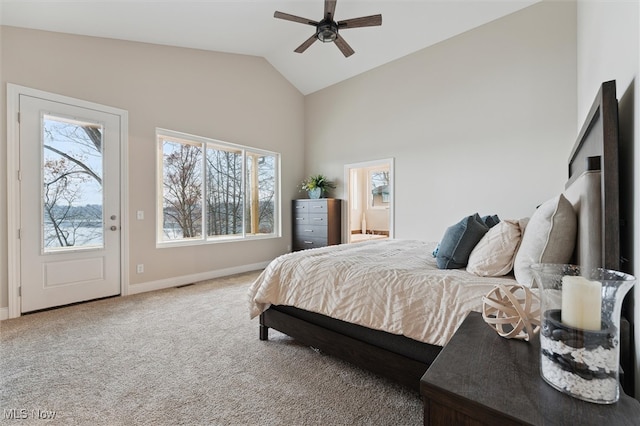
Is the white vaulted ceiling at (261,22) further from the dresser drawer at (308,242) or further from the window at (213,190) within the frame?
the dresser drawer at (308,242)

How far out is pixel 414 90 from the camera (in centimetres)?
446

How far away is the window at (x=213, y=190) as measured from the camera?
4137mm

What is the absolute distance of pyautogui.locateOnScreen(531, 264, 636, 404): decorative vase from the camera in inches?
24.5

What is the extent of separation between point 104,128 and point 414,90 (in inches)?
170

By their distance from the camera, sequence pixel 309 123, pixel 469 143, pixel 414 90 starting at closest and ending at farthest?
pixel 469 143 < pixel 414 90 < pixel 309 123

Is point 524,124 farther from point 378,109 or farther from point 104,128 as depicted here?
point 104,128

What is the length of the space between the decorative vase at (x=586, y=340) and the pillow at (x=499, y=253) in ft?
3.26

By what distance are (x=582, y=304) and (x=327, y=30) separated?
11.2ft

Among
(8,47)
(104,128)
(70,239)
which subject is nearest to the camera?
(8,47)

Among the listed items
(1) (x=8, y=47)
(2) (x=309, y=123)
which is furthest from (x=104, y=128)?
(2) (x=309, y=123)

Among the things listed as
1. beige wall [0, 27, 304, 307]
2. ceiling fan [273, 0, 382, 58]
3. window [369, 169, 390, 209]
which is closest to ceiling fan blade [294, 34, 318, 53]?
ceiling fan [273, 0, 382, 58]

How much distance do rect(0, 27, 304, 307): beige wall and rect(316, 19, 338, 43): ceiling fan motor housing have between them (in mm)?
2111

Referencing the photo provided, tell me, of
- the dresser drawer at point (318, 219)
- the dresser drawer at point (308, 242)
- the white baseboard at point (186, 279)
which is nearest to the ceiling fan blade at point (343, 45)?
the dresser drawer at point (318, 219)

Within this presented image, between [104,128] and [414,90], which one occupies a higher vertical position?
[414,90]
